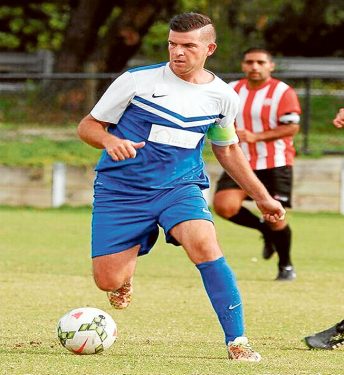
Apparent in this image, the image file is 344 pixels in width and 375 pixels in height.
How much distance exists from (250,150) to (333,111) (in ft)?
29.4

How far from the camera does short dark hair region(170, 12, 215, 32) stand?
676cm

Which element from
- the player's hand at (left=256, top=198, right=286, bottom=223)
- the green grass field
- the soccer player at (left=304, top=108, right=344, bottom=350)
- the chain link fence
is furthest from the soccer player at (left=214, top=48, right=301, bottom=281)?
the chain link fence

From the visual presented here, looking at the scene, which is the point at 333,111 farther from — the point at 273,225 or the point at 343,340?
the point at 343,340

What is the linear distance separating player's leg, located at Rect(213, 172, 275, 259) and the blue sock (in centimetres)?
490

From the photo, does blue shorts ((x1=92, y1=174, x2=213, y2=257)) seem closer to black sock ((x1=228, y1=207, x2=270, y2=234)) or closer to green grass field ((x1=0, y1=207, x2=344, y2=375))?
green grass field ((x1=0, y1=207, x2=344, y2=375))

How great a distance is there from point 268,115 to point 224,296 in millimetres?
5400

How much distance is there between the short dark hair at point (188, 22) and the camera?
22.2 feet

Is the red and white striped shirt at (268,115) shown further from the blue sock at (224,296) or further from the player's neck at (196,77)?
the blue sock at (224,296)

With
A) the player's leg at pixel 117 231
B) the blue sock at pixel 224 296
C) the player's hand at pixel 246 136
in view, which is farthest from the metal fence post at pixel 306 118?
the blue sock at pixel 224 296

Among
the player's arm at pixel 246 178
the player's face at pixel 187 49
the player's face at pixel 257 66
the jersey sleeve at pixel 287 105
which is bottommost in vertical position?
the jersey sleeve at pixel 287 105

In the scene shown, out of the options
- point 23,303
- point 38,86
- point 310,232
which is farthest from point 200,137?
point 38,86

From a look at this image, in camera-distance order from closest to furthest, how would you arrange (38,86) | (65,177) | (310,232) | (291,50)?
1. (310,232)
2. (65,177)
3. (38,86)
4. (291,50)

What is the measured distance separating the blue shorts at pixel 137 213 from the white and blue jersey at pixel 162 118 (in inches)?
2.5

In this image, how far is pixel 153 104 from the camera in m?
6.87
